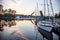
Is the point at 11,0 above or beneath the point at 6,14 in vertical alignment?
above

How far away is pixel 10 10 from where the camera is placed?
153 inches

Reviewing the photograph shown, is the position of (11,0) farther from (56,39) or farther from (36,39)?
(56,39)

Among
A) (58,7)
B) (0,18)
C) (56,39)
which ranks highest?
(58,7)

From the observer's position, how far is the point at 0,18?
3.96m

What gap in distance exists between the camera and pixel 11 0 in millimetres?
3844

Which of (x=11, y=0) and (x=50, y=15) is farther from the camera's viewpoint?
(x=50, y=15)

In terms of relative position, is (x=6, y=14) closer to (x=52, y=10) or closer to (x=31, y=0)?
(x=31, y=0)

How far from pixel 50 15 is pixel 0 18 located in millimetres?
1327

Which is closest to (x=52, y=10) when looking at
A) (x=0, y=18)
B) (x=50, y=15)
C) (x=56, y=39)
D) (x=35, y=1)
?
(x=50, y=15)

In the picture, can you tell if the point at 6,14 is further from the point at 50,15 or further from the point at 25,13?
the point at 50,15

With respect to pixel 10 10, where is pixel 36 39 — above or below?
below

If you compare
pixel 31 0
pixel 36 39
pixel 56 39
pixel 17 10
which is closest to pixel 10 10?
pixel 17 10

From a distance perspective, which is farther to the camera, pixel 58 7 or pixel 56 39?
pixel 56 39

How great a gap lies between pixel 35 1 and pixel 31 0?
0.19m
